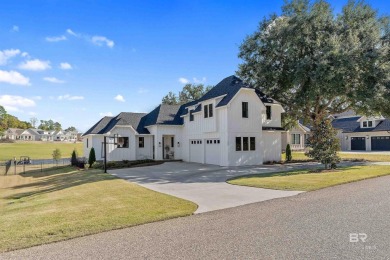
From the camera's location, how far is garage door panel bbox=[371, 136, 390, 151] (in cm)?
4153

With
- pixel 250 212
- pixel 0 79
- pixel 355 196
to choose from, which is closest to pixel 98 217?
pixel 250 212

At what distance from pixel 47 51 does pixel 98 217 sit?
46.8ft

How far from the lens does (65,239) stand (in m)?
6.21

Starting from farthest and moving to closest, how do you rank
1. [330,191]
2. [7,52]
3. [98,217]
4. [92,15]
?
[7,52], [92,15], [330,191], [98,217]

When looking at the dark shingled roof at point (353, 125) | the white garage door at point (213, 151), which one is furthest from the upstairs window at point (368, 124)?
the white garage door at point (213, 151)

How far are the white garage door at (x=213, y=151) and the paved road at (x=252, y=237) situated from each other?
1507 cm

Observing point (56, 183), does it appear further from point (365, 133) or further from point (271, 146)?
point (365, 133)

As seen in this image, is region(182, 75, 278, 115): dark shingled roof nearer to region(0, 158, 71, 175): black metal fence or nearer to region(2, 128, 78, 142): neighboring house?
region(0, 158, 71, 175): black metal fence

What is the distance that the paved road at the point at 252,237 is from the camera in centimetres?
506

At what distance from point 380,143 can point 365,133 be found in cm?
257

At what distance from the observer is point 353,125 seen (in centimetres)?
4700

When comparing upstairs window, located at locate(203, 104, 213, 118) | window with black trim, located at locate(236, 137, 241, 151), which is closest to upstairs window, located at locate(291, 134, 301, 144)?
upstairs window, located at locate(203, 104, 213, 118)

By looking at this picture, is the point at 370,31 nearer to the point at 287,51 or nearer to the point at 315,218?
the point at 287,51

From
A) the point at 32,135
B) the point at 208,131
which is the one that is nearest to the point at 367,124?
the point at 208,131
